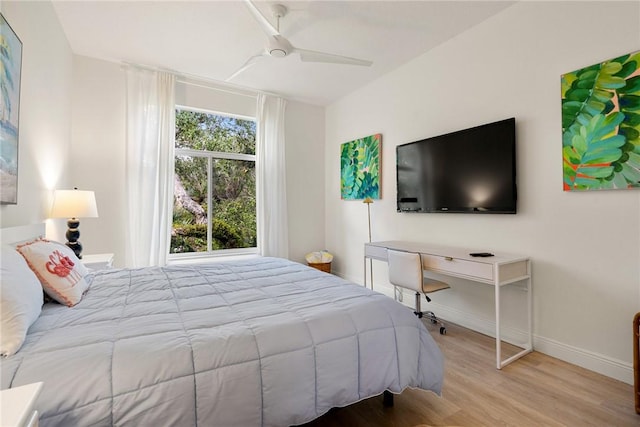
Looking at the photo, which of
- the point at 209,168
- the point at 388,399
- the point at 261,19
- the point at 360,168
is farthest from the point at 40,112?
the point at 360,168

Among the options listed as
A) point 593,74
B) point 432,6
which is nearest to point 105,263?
point 432,6

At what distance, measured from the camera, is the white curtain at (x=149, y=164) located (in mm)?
3643

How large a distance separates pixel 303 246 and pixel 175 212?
192 cm

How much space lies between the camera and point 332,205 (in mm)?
5066

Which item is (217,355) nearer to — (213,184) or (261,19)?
(261,19)

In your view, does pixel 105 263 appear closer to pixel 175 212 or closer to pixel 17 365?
pixel 175 212

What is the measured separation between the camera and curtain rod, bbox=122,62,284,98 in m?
3.72

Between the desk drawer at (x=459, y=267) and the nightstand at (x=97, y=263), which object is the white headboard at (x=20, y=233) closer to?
the nightstand at (x=97, y=263)

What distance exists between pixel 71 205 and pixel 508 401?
3.60 meters

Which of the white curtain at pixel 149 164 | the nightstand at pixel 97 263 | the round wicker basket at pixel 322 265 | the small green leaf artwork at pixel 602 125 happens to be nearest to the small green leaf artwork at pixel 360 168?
the round wicker basket at pixel 322 265

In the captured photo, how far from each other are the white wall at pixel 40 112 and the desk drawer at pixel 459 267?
9.90ft

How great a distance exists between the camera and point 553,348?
2465 mm

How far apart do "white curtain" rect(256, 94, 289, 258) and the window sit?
237mm

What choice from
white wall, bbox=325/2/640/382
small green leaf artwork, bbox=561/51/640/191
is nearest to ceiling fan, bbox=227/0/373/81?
white wall, bbox=325/2/640/382
